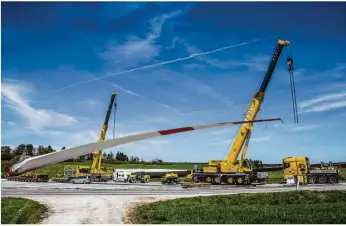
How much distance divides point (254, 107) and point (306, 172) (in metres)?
9.89

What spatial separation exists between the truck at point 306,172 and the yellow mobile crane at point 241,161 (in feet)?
12.9

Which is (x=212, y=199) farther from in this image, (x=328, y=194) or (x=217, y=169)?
(x=217, y=169)

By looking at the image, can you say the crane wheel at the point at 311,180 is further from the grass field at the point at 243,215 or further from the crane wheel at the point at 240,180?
the grass field at the point at 243,215

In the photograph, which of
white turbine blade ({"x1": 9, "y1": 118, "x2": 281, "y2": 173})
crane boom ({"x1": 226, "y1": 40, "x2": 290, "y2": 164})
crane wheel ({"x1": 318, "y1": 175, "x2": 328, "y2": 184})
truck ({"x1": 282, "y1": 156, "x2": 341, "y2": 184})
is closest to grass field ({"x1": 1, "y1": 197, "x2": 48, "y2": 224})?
white turbine blade ({"x1": 9, "y1": 118, "x2": 281, "y2": 173})

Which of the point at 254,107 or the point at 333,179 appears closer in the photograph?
the point at 254,107

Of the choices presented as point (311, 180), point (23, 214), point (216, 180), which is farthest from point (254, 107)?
point (23, 214)

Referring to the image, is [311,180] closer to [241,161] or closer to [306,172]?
[306,172]

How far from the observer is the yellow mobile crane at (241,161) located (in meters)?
38.7

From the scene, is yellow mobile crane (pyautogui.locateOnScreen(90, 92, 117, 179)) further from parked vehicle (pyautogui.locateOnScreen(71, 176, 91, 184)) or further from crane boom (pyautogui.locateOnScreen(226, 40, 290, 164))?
crane boom (pyautogui.locateOnScreen(226, 40, 290, 164))

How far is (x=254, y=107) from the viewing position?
1518 inches

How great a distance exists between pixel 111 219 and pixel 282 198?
34.7ft

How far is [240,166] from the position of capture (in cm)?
4103

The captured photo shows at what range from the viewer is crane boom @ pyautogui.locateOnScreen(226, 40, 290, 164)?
126 feet

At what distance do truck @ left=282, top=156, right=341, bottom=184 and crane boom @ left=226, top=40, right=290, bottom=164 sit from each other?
20.2ft
